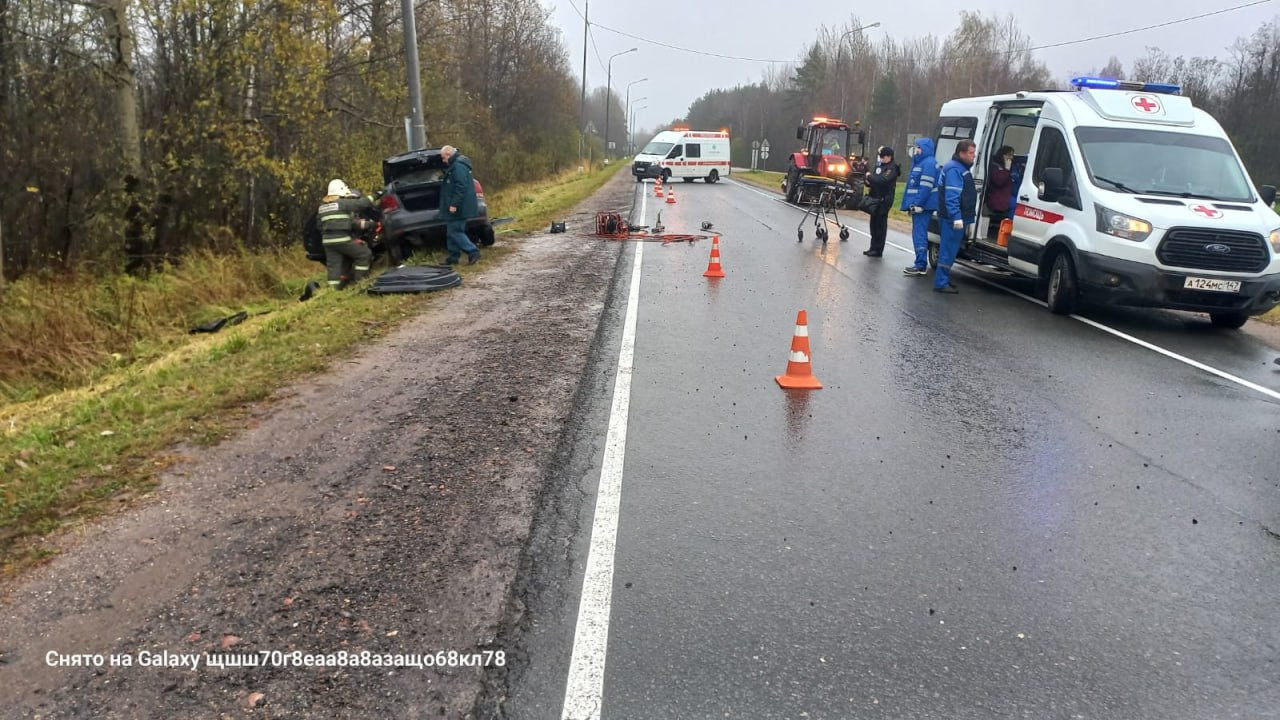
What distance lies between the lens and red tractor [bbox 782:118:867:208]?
28.3m

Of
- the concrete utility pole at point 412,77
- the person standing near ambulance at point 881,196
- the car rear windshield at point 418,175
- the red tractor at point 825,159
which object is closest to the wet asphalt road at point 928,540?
the car rear windshield at point 418,175

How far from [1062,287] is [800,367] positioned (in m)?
4.80

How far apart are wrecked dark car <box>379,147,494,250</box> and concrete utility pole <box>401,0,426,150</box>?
9.76 feet

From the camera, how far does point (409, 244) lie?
1367cm

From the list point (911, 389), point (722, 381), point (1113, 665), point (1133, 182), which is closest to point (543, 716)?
point (1113, 665)

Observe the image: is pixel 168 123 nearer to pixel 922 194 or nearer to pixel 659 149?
pixel 922 194

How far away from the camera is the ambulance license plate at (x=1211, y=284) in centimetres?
859

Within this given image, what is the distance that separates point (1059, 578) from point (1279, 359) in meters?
5.85

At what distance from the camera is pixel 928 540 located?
3.93 m

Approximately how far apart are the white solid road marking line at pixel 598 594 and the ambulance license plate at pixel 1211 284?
6477mm

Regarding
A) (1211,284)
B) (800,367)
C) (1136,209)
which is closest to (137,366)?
(800,367)

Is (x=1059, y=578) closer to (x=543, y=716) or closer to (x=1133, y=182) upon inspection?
(x=543, y=716)

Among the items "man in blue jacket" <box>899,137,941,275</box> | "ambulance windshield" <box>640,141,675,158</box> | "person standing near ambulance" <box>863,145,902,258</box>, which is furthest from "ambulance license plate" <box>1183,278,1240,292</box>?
"ambulance windshield" <box>640,141,675,158</box>

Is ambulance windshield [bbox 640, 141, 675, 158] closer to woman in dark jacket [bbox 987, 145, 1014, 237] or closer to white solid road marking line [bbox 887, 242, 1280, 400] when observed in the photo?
woman in dark jacket [bbox 987, 145, 1014, 237]
